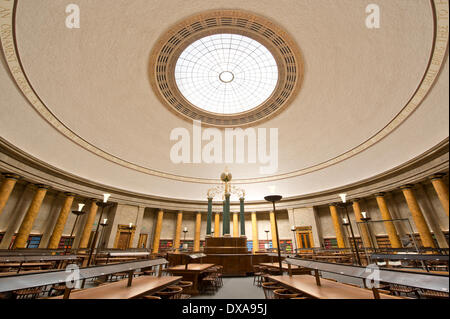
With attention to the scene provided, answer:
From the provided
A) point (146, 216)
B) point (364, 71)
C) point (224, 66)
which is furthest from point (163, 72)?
point (146, 216)

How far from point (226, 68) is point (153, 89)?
4.55m

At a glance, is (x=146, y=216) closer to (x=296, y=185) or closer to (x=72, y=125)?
(x=72, y=125)

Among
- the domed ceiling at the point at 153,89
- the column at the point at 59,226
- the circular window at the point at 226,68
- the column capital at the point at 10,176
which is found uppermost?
the circular window at the point at 226,68

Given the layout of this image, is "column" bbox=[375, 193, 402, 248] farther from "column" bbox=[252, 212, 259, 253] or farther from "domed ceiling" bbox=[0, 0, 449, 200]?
"column" bbox=[252, 212, 259, 253]

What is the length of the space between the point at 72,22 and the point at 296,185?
746 inches

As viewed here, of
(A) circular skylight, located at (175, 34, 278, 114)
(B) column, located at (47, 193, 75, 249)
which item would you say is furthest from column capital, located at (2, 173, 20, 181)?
(A) circular skylight, located at (175, 34, 278, 114)

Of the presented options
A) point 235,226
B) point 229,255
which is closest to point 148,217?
point 235,226

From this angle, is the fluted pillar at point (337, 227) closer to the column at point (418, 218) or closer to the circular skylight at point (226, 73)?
the column at point (418, 218)

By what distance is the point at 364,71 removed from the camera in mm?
9234

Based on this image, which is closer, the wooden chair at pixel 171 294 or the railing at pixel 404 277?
the railing at pixel 404 277

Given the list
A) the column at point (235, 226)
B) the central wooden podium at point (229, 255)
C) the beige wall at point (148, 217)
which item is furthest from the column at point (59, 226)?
the column at point (235, 226)

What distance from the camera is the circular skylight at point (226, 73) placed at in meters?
10.5

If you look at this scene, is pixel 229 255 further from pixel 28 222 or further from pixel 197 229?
pixel 28 222

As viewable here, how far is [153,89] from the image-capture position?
11.3 m
